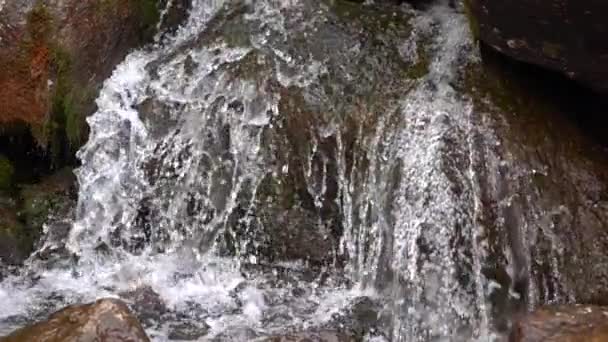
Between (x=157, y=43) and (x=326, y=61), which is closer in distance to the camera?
(x=326, y=61)

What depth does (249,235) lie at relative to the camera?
5320 mm

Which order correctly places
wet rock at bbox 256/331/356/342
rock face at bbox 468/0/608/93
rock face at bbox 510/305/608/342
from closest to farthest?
1. rock face at bbox 510/305/608/342
2. rock face at bbox 468/0/608/93
3. wet rock at bbox 256/331/356/342

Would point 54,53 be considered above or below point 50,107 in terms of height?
above

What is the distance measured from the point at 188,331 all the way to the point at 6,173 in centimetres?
176

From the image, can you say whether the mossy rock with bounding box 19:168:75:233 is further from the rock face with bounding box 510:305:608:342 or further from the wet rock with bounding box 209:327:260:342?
the rock face with bounding box 510:305:608:342

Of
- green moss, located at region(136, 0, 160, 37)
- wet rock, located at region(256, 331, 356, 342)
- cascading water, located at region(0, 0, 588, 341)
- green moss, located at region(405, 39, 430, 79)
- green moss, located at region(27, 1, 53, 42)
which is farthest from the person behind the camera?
green moss, located at region(136, 0, 160, 37)

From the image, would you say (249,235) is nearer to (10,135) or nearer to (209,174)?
(209,174)

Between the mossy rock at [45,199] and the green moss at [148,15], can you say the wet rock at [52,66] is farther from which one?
the green moss at [148,15]

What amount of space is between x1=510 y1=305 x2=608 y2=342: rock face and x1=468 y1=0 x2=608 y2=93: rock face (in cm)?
119

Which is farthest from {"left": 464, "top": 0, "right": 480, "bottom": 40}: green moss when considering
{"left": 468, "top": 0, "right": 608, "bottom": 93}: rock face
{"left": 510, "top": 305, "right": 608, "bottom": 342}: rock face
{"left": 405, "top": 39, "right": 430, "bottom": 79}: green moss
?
{"left": 510, "top": 305, "right": 608, "bottom": 342}: rock face

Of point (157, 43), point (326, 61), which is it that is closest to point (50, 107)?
point (157, 43)

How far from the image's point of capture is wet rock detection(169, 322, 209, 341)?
15.6 feet

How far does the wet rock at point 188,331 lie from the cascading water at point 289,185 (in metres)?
0.05

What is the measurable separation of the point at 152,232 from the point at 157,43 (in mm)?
1432
